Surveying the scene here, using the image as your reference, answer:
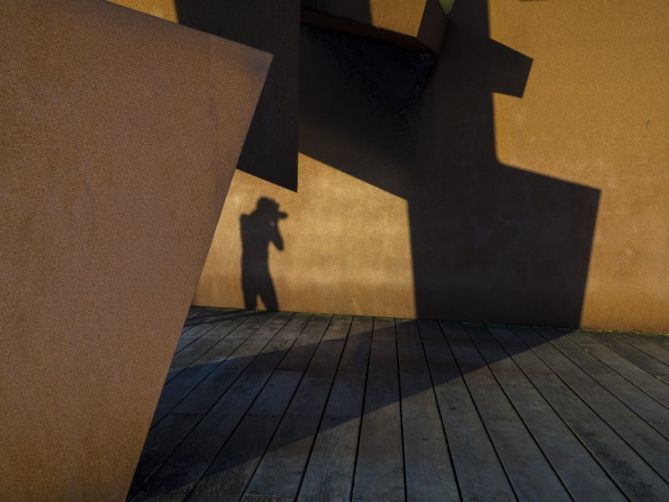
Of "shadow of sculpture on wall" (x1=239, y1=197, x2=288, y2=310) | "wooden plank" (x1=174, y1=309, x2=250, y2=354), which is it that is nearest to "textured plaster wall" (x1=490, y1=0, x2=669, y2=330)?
"shadow of sculpture on wall" (x1=239, y1=197, x2=288, y2=310)

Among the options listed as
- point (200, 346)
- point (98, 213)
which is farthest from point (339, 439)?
point (200, 346)

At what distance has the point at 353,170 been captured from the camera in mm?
5469

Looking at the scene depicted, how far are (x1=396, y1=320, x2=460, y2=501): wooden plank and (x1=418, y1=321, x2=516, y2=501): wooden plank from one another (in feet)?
0.14

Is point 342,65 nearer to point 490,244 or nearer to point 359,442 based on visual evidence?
point 490,244

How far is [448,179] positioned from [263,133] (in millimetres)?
2433

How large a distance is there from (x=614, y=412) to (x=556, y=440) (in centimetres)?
67

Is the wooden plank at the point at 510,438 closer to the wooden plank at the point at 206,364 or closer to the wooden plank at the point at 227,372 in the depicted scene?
the wooden plank at the point at 227,372

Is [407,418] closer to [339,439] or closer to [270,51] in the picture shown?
[339,439]

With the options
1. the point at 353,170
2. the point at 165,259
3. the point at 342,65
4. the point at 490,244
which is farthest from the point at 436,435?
the point at 342,65

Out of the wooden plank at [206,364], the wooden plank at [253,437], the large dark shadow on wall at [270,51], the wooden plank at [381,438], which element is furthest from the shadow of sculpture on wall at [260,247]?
the large dark shadow on wall at [270,51]

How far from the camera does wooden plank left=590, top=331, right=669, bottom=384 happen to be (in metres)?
4.00

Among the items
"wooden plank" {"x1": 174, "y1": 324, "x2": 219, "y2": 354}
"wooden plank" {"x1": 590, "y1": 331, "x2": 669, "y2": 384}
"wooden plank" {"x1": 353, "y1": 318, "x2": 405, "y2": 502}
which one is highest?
"wooden plank" {"x1": 590, "y1": 331, "x2": 669, "y2": 384}

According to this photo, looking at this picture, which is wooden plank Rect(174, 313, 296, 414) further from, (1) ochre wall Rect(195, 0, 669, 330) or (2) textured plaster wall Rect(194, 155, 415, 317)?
(1) ochre wall Rect(195, 0, 669, 330)

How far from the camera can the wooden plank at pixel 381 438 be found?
2.27 meters
